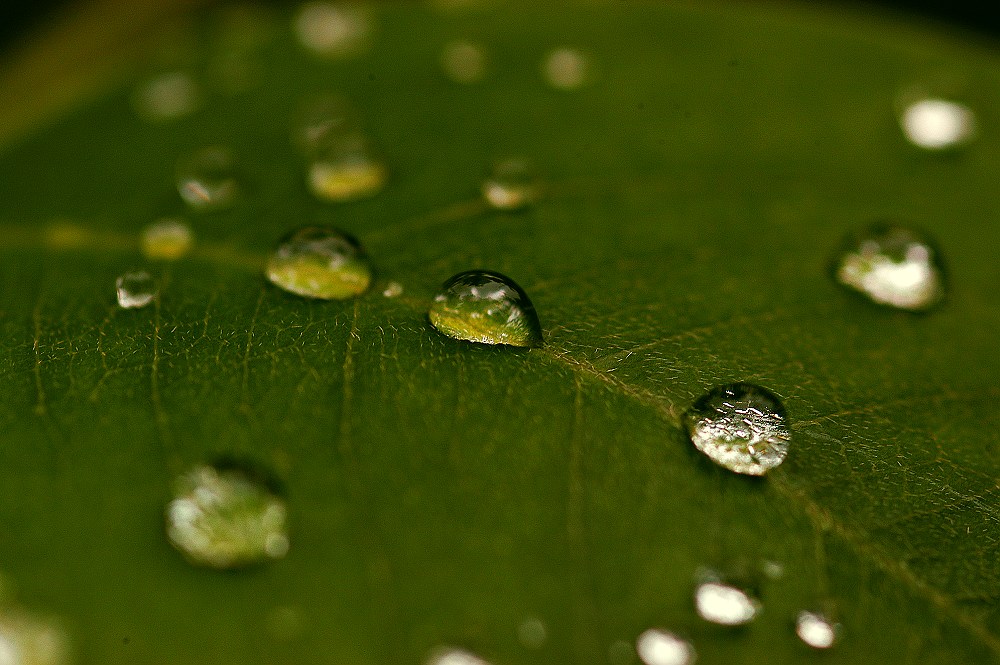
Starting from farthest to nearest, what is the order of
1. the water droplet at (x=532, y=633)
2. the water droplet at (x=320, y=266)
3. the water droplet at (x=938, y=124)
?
the water droplet at (x=938, y=124) < the water droplet at (x=320, y=266) < the water droplet at (x=532, y=633)

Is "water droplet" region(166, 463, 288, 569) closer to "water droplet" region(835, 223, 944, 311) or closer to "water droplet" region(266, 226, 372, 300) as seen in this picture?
"water droplet" region(266, 226, 372, 300)

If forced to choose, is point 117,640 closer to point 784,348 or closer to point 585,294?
point 585,294

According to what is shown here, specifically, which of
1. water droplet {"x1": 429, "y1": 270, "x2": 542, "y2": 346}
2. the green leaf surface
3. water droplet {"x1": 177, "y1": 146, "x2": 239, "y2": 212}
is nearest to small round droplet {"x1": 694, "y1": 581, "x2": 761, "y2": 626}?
the green leaf surface

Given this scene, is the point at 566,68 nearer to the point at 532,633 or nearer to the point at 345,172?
the point at 345,172

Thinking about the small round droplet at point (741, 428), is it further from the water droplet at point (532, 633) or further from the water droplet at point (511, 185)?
the water droplet at point (511, 185)

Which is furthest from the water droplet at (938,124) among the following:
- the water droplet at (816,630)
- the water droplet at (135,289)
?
the water droplet at (135,289)

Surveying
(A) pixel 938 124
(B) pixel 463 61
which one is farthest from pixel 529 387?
(A) pixel 938 124

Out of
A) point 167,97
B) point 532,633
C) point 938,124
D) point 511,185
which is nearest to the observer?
point 532,633
